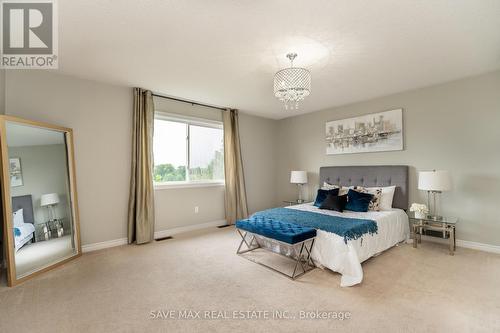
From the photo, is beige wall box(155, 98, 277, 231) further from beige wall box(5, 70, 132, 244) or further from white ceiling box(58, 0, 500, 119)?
white ceiling box(58, 0, 500, 119)

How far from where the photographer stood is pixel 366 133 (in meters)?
4.36

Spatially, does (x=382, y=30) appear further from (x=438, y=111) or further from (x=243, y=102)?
(x=243, y=102)

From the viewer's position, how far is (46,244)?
2801mm

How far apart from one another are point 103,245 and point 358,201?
392 cm

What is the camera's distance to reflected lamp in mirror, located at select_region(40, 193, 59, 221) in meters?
2.83

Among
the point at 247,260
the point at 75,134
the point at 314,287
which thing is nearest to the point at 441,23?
the point at 314,287

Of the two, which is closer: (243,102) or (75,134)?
(75,134)

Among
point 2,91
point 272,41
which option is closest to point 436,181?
point 272,41

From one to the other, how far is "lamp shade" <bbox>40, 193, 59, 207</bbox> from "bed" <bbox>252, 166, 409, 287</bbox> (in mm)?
2722

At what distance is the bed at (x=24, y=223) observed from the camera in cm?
247

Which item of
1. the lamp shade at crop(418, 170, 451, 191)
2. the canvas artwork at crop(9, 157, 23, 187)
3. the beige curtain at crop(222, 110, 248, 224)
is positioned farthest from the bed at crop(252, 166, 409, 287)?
the canvas artwork at crop(9, 157, 23, 187)

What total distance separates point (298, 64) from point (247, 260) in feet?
8.36

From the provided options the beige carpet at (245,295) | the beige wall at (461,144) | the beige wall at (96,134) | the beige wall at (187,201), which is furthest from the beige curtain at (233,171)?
the beige wall at (461,144)

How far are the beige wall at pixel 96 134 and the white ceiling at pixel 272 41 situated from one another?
297 mm
